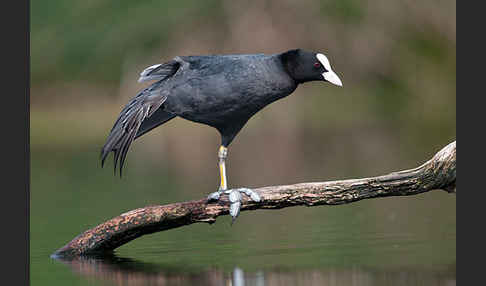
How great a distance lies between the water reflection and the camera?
6801 mm

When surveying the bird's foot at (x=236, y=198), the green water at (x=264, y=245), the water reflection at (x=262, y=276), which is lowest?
the water reflection at (x=262, y=276)

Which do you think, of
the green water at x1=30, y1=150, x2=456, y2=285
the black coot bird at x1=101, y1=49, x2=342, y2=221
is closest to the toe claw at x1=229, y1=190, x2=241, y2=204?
the black coot bird at x1=101, y1=49, x2=342, y2=221

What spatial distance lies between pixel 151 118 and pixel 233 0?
19433 millimetres

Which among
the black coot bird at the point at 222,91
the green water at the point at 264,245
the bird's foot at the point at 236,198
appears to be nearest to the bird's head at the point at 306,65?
the black coot bird at the point at 222,91

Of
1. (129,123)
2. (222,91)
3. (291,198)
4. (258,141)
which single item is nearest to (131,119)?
(129,123)

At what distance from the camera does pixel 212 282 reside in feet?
23.0

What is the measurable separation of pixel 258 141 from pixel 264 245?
45.9 feet

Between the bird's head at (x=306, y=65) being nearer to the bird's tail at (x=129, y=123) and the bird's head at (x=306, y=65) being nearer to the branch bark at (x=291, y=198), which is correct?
the branch bark at (x=291, y=198)

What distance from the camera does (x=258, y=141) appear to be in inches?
895

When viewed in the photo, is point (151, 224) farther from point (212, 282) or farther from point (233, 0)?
point (233, 0)

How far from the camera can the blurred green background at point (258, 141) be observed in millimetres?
7863

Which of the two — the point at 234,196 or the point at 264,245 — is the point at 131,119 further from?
the point at 264,245

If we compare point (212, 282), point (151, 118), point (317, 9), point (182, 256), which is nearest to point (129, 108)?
point (151, 118)

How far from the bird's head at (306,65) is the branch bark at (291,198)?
1.05 metres
